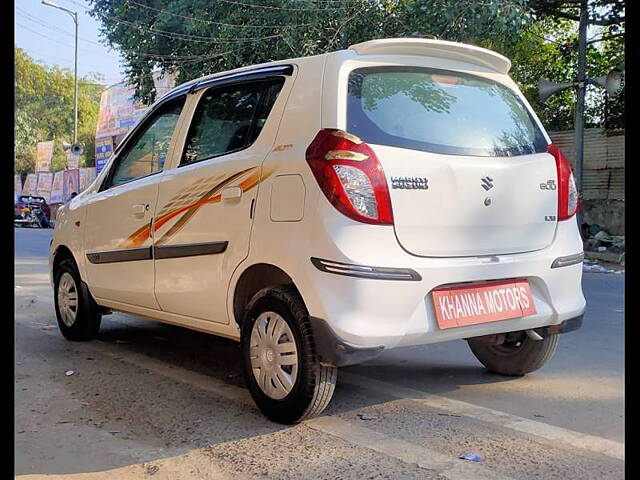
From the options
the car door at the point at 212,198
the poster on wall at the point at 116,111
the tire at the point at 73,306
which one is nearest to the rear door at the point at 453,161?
the car door at the point at 212,198

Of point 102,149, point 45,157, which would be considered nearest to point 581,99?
point 102,149

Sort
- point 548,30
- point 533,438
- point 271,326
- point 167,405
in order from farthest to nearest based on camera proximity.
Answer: point 548,30
point 167,405
point 271,326
point 533,438

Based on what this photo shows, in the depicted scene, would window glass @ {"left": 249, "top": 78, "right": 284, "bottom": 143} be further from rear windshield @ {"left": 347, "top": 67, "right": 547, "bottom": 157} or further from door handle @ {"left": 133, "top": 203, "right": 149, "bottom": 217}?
door handle @ {"left": 133, "top": 203, "right": 149, "bottom": 217}

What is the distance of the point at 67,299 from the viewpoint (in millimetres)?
5422

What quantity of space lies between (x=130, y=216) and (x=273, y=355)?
5.78 ft

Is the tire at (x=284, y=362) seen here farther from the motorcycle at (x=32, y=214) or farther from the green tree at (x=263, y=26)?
the motorcycle at (x=32, y=214)

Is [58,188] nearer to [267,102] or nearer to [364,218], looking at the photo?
[267,102]

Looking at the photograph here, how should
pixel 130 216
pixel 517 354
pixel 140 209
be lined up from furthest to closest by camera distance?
pixel 130 216
pixel 140 209
pixel 517 354

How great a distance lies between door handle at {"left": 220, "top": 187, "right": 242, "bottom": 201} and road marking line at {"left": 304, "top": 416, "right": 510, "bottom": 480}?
1.26 m

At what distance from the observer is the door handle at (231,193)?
358 cm

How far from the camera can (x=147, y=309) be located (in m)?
4.49
